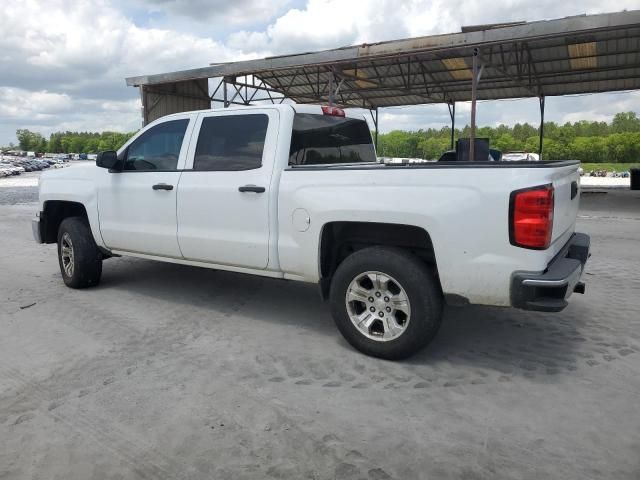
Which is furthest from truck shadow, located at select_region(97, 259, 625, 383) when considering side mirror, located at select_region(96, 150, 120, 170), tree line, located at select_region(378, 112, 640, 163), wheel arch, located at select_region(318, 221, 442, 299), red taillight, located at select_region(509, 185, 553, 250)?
tree line, located at select_region(378, 112, 640, 163)

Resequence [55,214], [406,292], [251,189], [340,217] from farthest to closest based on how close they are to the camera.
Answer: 1. [55,214]
2. [251,189]
3. [340,217]
4. [406,292]

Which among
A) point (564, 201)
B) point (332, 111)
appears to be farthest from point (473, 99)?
point (564, 201)

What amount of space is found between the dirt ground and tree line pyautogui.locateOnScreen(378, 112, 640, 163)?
193 ft

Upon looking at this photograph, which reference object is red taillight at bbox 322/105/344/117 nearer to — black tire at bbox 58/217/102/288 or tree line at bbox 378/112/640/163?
black tire at bbox 58/217/102/288

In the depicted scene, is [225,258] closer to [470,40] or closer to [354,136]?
[354,136]

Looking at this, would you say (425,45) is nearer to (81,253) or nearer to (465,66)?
(465,66)

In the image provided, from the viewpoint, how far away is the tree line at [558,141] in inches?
3563

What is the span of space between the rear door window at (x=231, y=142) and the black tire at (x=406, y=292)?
126 cm

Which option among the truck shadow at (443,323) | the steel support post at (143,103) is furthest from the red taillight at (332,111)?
the steel support post at (143,103)

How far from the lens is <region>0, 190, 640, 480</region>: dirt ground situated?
2.64 m

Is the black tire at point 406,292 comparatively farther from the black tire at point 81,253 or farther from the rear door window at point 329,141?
the black tire at point 81,253

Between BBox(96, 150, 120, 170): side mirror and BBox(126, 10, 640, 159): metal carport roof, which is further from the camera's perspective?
BBox(126, 10, 640, 159): metal carport roof

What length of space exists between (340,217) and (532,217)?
4.38ft

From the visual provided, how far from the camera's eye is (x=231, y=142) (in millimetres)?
4652
